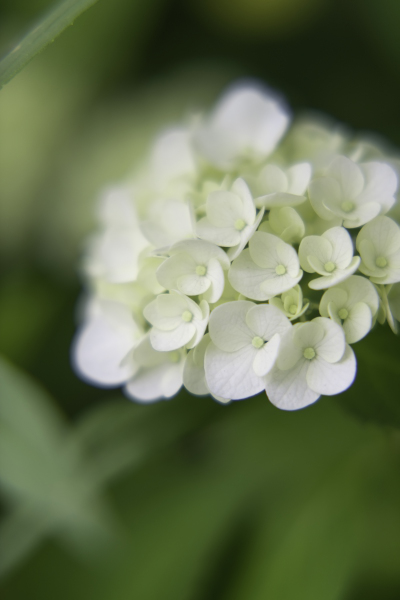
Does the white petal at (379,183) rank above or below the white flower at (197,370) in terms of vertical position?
above

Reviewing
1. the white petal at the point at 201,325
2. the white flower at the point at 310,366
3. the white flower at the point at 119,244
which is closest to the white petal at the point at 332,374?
the white flower at the point at 310,366

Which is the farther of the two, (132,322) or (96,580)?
(96,580)

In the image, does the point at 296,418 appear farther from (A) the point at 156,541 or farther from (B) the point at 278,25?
(B) the point at 278,25

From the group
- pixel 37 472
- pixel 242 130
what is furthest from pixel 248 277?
pixel 37 472

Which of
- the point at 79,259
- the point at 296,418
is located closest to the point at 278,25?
the point at 79,259

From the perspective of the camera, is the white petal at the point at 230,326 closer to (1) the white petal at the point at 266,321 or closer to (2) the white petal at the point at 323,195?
(1) the white petal at the point at 266,321

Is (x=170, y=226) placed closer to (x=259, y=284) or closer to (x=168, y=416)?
(x=259, y=284)
